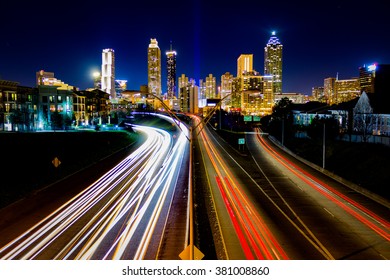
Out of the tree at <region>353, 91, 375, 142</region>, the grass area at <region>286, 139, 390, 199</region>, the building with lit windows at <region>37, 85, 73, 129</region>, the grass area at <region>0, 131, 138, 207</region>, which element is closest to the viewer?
the grass area at <region>286, 139, 390, 199</region>

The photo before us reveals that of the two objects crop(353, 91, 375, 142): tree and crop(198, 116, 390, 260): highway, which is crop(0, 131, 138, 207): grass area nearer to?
crop(198, 116, 390, 260): highway

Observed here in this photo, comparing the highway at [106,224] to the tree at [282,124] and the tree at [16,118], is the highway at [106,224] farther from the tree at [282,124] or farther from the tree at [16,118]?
the tree at [16,118]

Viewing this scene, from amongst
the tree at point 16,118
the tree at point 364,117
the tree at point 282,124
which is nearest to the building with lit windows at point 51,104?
the tree at point 16,118

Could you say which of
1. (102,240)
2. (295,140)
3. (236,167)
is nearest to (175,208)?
(102,240)

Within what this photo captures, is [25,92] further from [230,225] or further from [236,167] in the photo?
[230,225]

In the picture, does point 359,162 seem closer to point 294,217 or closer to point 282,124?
point 294,217

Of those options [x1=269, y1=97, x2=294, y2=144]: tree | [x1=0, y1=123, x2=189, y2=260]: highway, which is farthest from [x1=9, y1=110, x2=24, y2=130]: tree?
[x1=269, y1=97, x2=294, y2=144]: tree

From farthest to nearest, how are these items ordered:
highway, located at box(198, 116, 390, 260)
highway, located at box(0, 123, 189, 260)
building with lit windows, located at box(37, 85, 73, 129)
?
building with lit windows, located at box(37, 85, 73, 129) → highway, located at box(198, 116, 390, 260) → highway, located at box(0, 123, 189, 260)
